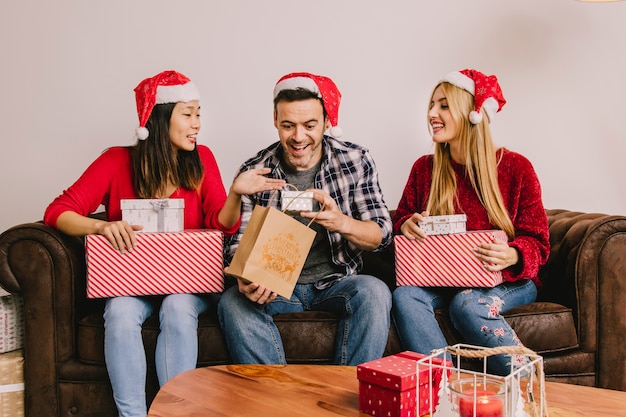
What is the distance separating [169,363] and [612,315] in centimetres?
141

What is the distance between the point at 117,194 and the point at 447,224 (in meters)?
1.15

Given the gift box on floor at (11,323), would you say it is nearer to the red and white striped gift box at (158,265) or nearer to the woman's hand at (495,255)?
the red and white striped gift box at (158,265)

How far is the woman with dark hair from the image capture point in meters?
1.99

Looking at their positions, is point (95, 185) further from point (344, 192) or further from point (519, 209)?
point (519, 209)

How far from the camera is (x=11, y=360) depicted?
213cm

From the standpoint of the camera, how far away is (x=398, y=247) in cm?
224

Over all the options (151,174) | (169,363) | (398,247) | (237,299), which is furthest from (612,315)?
(151,174)

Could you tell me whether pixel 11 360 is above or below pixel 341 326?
below

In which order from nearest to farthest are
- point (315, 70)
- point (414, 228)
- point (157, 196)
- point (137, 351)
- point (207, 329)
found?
point (137, 351), point (207, 329), point (414, 228), point (157, 196), point (315, 70)

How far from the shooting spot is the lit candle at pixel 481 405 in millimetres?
1037

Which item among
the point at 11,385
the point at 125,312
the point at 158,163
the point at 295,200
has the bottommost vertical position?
the point at 11,385

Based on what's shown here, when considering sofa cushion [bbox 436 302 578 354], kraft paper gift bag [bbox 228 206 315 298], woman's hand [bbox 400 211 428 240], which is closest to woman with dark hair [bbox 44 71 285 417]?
kraft paper gift bag [bbox 228 206 315 298]

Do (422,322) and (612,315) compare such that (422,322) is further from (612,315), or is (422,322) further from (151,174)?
(151,174)

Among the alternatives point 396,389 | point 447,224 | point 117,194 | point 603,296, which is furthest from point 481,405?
point 117,194
